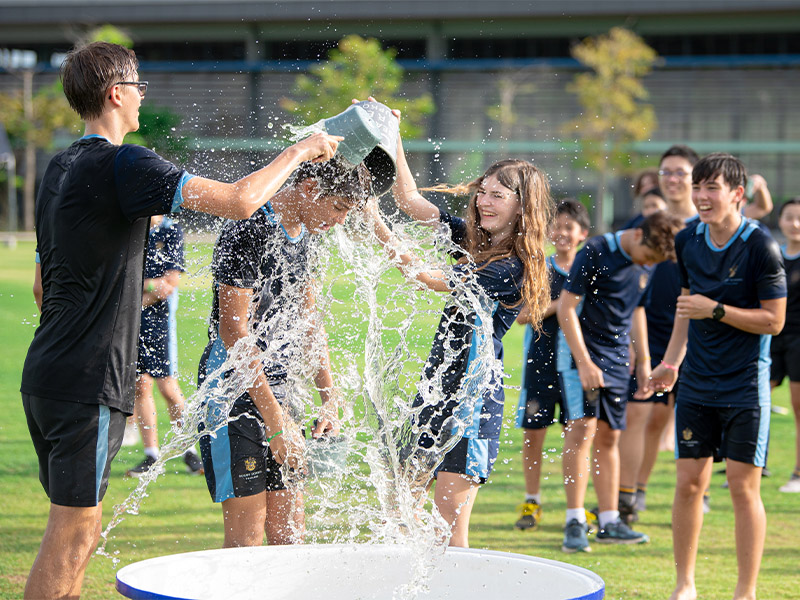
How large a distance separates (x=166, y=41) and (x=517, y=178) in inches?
1902

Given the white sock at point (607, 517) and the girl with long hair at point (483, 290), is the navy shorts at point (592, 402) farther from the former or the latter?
the girl with long hair at point (483, 290)

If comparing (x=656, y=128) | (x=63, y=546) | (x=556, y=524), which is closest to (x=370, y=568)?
(x=63, y=546)

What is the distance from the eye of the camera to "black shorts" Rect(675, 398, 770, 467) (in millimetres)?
4219

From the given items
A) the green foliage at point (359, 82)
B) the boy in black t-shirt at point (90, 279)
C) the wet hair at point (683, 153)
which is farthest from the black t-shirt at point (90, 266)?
the green foliage at point (359, 82)

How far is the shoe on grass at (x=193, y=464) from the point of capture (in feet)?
21.8

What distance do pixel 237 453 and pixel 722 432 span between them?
2.39m

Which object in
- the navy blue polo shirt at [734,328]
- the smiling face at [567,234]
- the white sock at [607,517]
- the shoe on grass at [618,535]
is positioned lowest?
the shoe on grass at [618,535]

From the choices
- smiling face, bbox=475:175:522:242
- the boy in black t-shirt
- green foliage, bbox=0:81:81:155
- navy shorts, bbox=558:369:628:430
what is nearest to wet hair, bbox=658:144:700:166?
navy shorts, bbox=558:369:628:430

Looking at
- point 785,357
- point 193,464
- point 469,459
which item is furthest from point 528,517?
point 785,357

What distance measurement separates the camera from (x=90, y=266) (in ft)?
9.46

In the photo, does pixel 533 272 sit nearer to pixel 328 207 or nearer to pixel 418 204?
pixel 418 204

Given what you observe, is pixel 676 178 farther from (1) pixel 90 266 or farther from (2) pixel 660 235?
(1) pixel 90 266

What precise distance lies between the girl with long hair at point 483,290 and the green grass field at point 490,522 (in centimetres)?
19

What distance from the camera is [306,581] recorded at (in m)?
3.08
